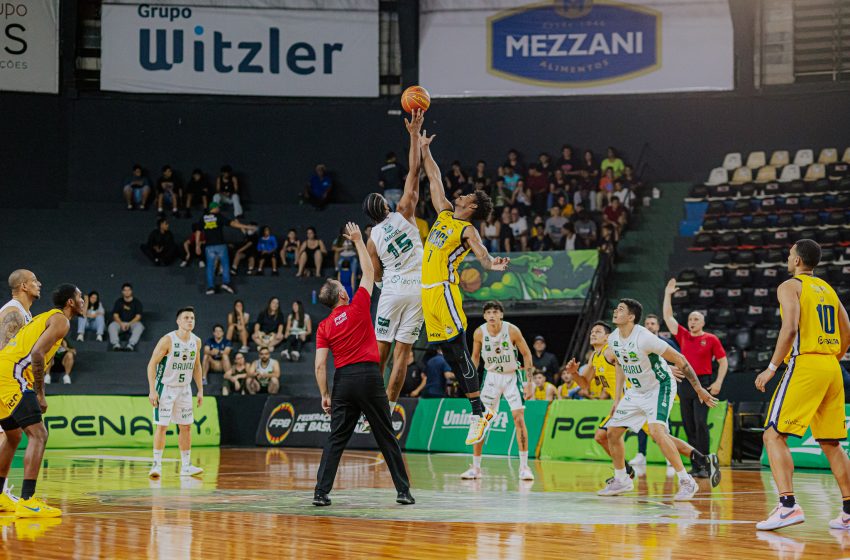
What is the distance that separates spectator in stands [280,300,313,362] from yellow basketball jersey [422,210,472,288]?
13.6 m

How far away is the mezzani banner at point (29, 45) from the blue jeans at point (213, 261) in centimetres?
673

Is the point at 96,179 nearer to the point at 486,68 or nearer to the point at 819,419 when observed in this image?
the point at 486,68

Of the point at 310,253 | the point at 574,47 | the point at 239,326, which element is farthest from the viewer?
the point at 574,47

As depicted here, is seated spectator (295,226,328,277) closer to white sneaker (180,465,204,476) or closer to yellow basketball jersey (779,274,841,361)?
white sneaker (180,465,204,476)

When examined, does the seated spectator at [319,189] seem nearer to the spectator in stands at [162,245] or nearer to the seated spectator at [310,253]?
the seated spectator at [310,253]

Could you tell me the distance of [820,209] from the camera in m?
23.3

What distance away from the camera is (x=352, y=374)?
32.0ft

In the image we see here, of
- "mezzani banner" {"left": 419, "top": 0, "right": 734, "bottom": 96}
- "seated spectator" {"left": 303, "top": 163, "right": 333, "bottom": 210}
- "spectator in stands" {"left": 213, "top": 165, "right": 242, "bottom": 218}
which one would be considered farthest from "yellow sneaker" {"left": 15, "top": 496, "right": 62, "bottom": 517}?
"mezzani banner" {"left": 419, "top": 0, "right": 734, "bottom": 96}

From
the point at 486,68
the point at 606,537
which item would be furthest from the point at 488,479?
the point at 486,68

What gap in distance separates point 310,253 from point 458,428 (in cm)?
788

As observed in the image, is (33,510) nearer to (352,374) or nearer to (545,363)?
(352,374)

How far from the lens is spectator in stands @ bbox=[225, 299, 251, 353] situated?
77.3ft

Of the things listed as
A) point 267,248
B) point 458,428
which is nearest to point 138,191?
point 267,248

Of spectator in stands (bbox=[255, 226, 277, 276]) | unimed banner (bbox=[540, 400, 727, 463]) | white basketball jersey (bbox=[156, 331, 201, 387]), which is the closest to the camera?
white basketball jersey (bbox=[156, 331, 201, 387])
